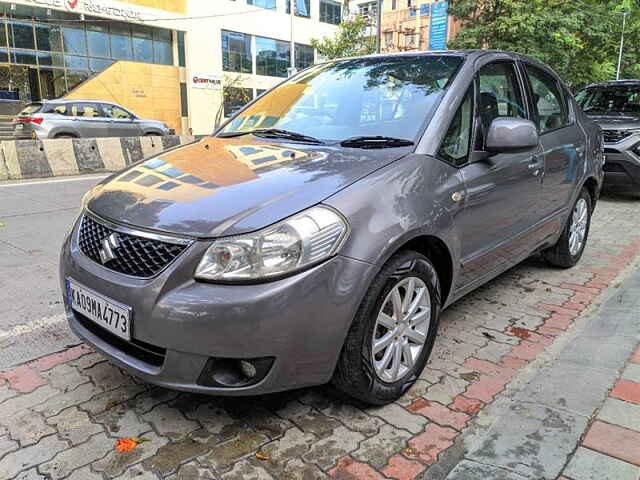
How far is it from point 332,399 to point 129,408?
0.98 m

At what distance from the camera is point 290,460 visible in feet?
7.07

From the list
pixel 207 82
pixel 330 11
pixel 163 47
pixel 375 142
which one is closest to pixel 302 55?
pixel 330 11

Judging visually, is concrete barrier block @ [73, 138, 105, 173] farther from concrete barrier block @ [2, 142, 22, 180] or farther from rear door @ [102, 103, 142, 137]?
rear door @ [102, 103, 142, 137]

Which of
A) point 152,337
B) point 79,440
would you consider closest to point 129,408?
point 79,440

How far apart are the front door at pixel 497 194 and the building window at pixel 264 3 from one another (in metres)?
35.7

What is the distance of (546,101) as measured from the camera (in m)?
4.08

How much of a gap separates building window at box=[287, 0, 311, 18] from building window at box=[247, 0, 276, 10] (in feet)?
4.96

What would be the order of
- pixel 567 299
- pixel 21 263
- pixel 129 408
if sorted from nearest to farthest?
pixel 129 408
pixel 567 299
pixel 21 263

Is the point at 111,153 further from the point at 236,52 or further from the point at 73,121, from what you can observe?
the point at 236,52

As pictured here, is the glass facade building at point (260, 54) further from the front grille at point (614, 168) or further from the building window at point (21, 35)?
the front grille at point (614, 168)

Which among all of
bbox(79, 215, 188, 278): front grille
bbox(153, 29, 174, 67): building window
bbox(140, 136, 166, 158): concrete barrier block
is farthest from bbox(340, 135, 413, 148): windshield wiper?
bbox(153, 29, 174, 67): building window

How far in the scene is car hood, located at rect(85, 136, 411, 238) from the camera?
6.93 feet

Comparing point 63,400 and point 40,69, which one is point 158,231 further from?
point 40,69

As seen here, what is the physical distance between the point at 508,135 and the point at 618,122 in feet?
20.4
